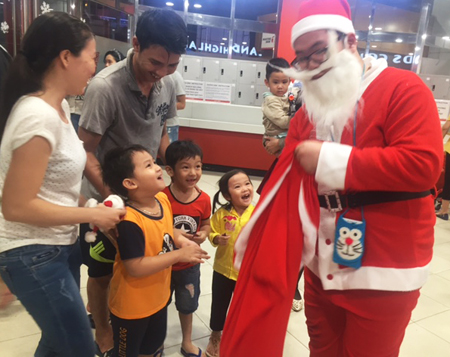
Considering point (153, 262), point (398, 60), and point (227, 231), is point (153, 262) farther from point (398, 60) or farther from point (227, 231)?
point (398, 60)

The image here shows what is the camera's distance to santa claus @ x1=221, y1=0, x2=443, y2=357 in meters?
1.03

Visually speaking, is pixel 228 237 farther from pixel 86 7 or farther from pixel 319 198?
pixel 86 7

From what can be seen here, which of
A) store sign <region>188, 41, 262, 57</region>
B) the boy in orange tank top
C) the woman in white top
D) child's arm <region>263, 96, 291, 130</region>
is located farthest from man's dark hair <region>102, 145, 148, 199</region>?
store sign <region>188, 41, 262, 57</region>

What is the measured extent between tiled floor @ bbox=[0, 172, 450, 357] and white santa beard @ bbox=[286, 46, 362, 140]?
1.55 meters

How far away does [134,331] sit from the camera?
59.2 inches

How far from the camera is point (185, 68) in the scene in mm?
7480

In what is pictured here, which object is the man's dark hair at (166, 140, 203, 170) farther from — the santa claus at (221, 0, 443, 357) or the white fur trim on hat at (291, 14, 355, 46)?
the white fur trim on hat at (291, 14, 355, 46)

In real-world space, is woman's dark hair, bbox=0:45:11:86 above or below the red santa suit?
above

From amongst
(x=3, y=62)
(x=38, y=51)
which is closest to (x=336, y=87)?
(x=38, y=51)

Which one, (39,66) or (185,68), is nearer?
(39,66)

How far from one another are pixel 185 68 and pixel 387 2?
15.6 feet

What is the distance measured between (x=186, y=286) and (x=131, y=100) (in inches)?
36.7

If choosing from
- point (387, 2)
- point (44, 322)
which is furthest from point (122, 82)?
point (387, 2)

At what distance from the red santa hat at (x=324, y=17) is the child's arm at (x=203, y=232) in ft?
3.17
